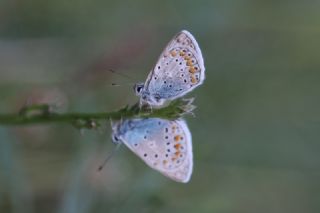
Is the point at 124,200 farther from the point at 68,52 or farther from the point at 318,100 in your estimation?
the point at 318,100

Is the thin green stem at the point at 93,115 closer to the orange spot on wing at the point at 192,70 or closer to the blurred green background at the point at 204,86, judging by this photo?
the orange spot on wing at the point at 192,70

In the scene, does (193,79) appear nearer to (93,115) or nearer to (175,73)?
(175,73)

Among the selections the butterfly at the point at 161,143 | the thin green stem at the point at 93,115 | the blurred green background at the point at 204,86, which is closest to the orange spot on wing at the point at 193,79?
the butterfly at the point at 161,143

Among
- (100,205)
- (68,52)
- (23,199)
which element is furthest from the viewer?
(68,52)

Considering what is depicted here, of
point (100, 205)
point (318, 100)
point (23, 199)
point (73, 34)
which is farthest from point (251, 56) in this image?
point (23, 199)

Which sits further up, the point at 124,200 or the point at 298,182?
the point at 124,200

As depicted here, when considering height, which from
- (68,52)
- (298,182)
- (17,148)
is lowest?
(298,182)

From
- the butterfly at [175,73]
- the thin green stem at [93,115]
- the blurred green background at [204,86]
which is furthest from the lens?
the blurred green background at [204,86]
